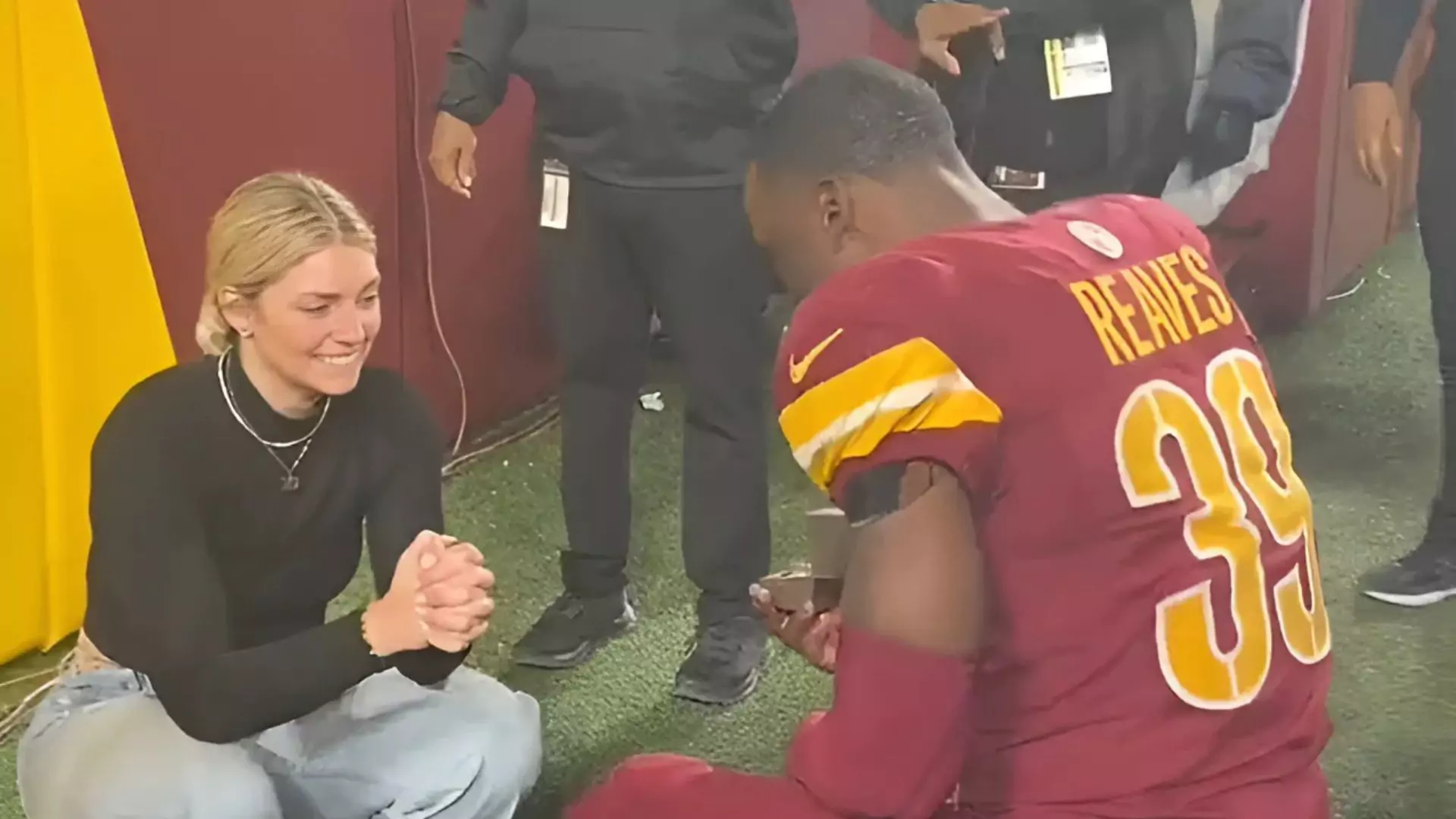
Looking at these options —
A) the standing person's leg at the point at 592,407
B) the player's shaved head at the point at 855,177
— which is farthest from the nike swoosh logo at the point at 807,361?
the standing person's leg at the point at 592,407

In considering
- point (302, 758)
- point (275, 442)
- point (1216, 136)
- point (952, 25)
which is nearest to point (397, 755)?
point (302, 758)

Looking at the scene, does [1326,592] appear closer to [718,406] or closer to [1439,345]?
[1439,345]

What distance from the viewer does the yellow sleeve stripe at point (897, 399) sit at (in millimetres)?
953

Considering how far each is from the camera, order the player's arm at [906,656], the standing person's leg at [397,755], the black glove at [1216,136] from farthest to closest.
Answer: the black glove at [1216,136], the standing person's leg at [397,755], the player's arm at [906,656]

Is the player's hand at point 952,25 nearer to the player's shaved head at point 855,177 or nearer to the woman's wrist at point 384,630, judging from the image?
the player's shaved head at point 855,177

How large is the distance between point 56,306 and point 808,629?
3.95ft

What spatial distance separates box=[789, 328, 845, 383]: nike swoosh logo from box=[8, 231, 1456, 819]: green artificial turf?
0.89 metres

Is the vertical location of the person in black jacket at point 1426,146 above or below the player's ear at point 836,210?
below

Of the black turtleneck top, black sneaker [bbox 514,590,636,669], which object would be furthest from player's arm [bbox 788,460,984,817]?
black sneaker [bbox 514,590,636,669]

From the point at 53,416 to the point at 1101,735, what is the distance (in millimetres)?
1512

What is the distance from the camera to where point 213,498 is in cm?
141

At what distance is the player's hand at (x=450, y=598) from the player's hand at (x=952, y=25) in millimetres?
1236

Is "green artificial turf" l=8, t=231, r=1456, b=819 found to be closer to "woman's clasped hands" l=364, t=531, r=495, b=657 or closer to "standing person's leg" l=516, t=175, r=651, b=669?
"standing person's leg" l=516, t=175, r=651, b=669

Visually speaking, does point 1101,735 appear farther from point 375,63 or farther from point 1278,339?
point 1278,339
